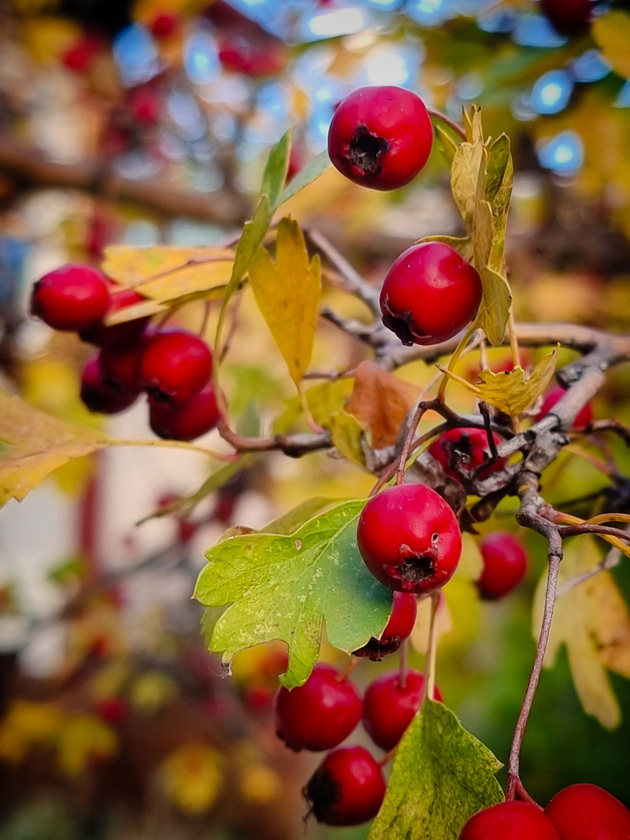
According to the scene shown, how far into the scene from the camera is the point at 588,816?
0.49 m

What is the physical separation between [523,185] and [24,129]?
107 inches

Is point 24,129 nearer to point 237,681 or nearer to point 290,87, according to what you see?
point 290,87

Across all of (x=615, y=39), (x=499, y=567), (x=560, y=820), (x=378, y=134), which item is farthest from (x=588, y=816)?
(x=615, y=39)

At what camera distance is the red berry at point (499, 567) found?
2.88ft

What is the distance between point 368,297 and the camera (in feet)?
2.80

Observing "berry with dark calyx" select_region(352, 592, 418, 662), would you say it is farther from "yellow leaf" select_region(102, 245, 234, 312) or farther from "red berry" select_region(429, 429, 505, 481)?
"yellow leaf" select_region(102, 245, 234, 312)

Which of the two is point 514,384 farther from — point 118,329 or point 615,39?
point 615,39

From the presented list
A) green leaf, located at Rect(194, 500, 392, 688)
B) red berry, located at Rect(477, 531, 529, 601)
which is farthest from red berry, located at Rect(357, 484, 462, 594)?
red berry, located at Rect(477, 531, 529, 601)

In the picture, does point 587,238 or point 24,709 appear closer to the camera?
point 587,238

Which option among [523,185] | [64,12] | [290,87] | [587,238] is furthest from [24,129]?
[587,238]

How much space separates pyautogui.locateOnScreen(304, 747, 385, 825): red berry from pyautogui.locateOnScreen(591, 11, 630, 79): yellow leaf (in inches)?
33.6

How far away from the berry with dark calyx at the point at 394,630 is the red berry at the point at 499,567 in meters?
0.32

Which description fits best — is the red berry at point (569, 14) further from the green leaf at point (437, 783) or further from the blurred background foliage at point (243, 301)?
the green leaf at point (437, 783)

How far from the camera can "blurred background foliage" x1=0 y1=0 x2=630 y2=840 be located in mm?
1357
